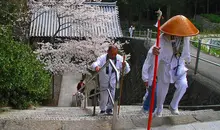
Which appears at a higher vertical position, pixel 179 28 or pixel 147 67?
pixel 179 28

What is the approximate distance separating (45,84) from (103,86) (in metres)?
5.97

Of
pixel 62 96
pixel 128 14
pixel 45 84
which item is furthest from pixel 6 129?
pixel 128 14

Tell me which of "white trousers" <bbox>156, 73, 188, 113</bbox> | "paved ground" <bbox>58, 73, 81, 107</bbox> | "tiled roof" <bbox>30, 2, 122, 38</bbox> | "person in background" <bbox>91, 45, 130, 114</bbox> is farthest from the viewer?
"tiled roof" <bbox>30, 2, 122, 38</bbox>

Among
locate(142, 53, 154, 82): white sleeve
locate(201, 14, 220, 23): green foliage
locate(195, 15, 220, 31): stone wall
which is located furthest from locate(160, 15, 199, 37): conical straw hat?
locate(201, 14, 220, 23): green foliage

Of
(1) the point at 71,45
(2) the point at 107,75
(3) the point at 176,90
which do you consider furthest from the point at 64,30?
(3) the point at 176,90

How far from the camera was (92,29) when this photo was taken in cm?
2056

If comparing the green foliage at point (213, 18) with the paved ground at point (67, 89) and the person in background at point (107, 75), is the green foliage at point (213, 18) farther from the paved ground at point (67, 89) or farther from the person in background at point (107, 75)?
the person in background at point (107, 75)

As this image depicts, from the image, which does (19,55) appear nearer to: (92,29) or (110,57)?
(110,57)

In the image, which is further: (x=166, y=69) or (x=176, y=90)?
(x=176, y=90)

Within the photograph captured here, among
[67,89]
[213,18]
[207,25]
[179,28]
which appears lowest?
[67,89]

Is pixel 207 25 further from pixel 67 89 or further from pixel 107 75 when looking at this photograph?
pixel 107 75

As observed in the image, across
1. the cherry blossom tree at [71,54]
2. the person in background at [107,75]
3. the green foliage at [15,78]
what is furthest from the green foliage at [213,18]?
the person in background at [107,75]

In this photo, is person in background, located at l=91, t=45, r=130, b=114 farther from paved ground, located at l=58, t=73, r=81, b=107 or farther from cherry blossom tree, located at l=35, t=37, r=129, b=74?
cherry blossom tree, located at l=35, t=37, r=129, b=74

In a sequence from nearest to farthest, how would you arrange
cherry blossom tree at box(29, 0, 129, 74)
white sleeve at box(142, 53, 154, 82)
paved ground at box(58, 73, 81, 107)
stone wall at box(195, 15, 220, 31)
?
white sleeve at box(142, 53, 154, 82)
paved ground at box(58, 73, 81, 107)
cherry blossom tree at box(29, 0, 129, 74)
stone wall at box(195, 15, 220, 31)
